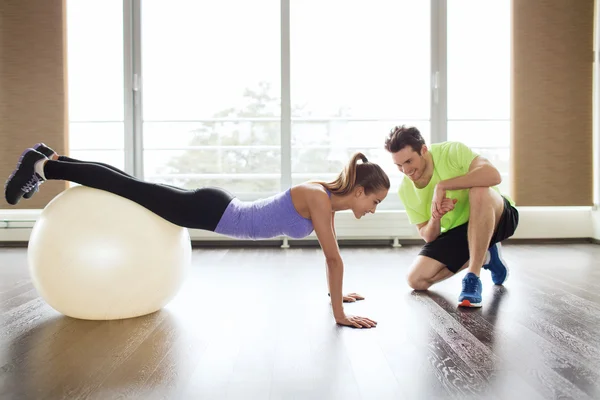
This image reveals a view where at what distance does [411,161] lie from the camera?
8.37ft

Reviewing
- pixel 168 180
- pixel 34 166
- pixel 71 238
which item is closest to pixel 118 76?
pixel 168 180

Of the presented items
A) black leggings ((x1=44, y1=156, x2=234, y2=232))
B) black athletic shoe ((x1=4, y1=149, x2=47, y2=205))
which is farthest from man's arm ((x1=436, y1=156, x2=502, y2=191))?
black athletic shoe ((x1=4, y1=149, x2=47, y2=205))

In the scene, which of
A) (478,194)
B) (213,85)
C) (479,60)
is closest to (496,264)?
(478,194)

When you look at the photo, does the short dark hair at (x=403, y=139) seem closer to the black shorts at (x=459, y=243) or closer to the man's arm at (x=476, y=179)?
the man's arm at (x=476, y=179)

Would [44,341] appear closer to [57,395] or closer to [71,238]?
[71,238]

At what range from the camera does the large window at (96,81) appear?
16.6 feet

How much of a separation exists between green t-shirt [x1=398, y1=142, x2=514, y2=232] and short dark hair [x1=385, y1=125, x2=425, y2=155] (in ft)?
0.75

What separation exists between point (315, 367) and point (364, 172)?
0.83m

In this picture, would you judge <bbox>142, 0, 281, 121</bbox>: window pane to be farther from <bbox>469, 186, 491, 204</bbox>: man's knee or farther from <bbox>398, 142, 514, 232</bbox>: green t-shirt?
<bbox>469, 186, 491, 204</bbox>: man's knee

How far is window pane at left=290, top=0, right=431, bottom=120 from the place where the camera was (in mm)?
5051

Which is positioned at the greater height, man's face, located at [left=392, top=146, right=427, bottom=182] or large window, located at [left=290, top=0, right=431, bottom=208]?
large window, located at [left=290, top=0, right=431, bottom=208]

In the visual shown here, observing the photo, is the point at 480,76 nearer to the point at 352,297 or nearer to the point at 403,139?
the point at 403,139

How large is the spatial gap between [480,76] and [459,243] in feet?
9.12

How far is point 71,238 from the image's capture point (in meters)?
2.11
